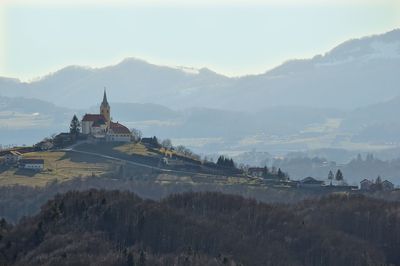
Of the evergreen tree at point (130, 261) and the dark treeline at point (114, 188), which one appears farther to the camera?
the dark treeline at point (114, 188)

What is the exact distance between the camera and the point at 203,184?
622 feet

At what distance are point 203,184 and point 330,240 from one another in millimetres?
55717

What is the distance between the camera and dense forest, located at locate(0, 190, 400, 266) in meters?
121

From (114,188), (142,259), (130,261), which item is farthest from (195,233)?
(114,188)

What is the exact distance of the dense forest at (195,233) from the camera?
121375 mm

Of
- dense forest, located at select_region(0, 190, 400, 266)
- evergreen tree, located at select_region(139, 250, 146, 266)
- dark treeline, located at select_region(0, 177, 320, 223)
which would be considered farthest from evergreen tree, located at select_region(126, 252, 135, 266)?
dark treeline, located at select_region(0, 177, 320, 223)

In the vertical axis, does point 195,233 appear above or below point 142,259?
above

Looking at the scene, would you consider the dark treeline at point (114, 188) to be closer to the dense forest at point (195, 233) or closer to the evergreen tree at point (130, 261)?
the dense forest at point (195, 233)

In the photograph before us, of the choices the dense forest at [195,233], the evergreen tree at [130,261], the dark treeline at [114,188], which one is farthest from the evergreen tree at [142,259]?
the dark treeline at [114,188]

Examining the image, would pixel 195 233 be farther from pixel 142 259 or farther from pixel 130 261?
pixel 130 261

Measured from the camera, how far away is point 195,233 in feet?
427

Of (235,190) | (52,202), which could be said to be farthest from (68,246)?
(235,190)

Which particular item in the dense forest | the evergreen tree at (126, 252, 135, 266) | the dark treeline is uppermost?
the dark treeline

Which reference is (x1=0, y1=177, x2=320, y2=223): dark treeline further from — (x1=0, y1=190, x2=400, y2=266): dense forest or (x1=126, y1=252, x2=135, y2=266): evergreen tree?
(x1=126, y1=252, x2=135, y2=266): evergreen tree
